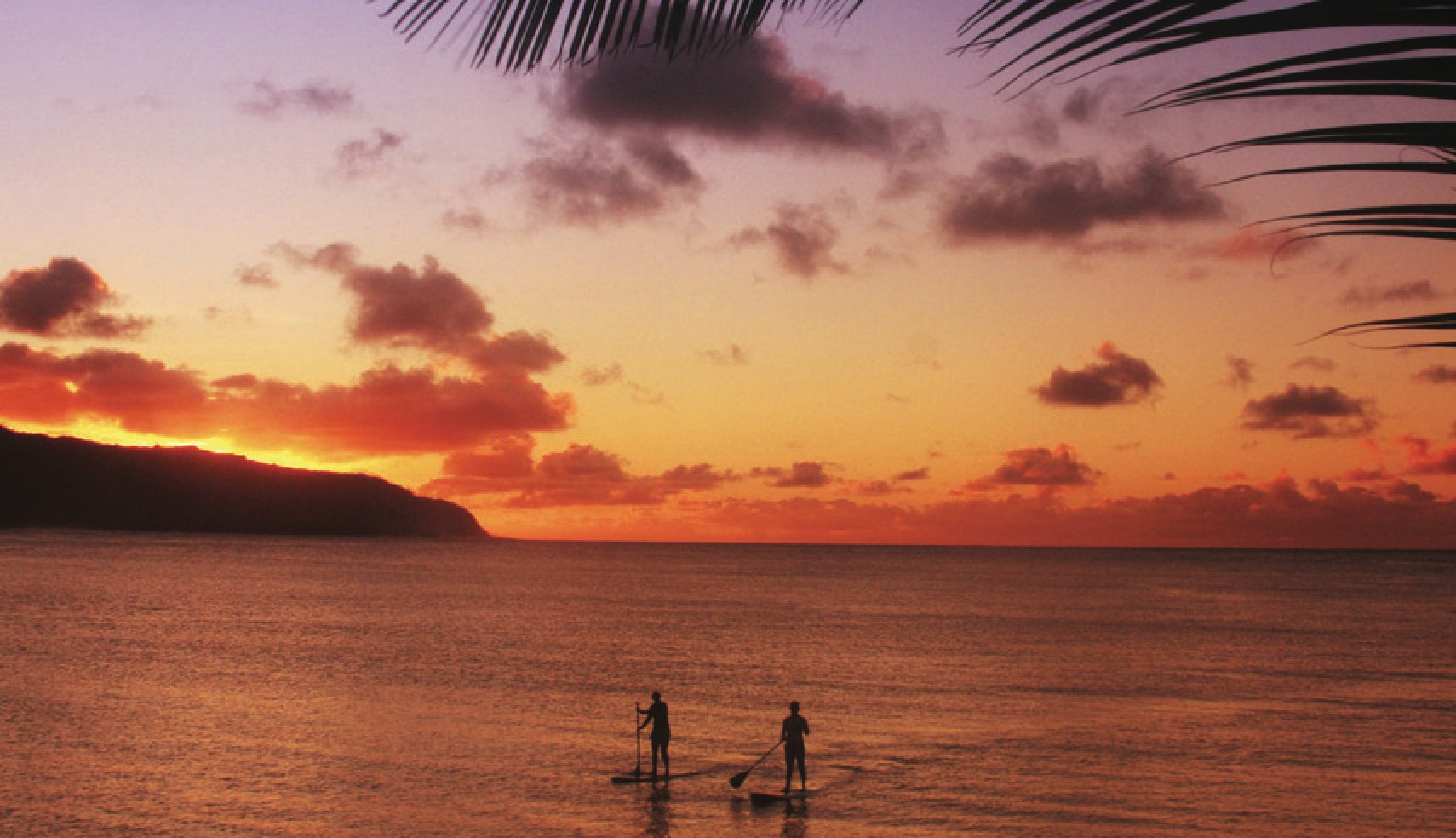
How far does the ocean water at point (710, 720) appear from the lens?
23984 millimetres

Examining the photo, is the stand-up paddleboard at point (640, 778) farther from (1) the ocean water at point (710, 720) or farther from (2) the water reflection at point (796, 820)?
(2) the water reflection at point (796, 820)

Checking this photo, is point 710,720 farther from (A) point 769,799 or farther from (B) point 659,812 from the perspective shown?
(B) point 659,812

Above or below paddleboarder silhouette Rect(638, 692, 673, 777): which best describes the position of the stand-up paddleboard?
below

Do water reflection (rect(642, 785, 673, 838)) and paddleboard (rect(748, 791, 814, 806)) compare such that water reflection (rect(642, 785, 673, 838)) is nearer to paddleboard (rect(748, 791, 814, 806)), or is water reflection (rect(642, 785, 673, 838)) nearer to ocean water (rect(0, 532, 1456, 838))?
ocean water (rect(0, 532, 1456, 838))

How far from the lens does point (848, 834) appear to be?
2220cm

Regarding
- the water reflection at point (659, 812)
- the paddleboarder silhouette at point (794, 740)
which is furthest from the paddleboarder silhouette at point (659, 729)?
the paddleboarder silhouette at point (794, 740)

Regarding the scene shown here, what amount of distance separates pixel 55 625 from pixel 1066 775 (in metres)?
58.0

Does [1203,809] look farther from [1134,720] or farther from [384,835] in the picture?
[384,835]

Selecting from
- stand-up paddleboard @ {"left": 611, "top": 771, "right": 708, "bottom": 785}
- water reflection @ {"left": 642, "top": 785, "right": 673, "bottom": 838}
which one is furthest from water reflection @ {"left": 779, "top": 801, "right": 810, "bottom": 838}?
stand-up paddleboard @ {"left": 611, "top": 771, "right": 708, "bottom": 785}

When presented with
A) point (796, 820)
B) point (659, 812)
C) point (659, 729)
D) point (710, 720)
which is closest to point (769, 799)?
point (796, 820)

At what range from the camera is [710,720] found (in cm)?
3531

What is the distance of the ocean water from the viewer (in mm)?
Result: 23984

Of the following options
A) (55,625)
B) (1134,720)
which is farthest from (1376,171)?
(55,625)

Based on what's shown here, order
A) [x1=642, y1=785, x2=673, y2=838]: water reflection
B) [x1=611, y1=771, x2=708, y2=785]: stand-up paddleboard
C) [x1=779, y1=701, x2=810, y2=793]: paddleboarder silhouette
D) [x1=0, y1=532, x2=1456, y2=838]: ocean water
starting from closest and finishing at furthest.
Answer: [x1=642, y1=785, x2=673, y2=838]: water reflection, [x1=0, y1=532, x2=1456, y2=838]: ocean water, [x1=779, y1=701, x2=810, y2=793]: paddleboarder silhouette, [x1=611, y1=771, x2=708, y2=785]: stand-up paddleboard
